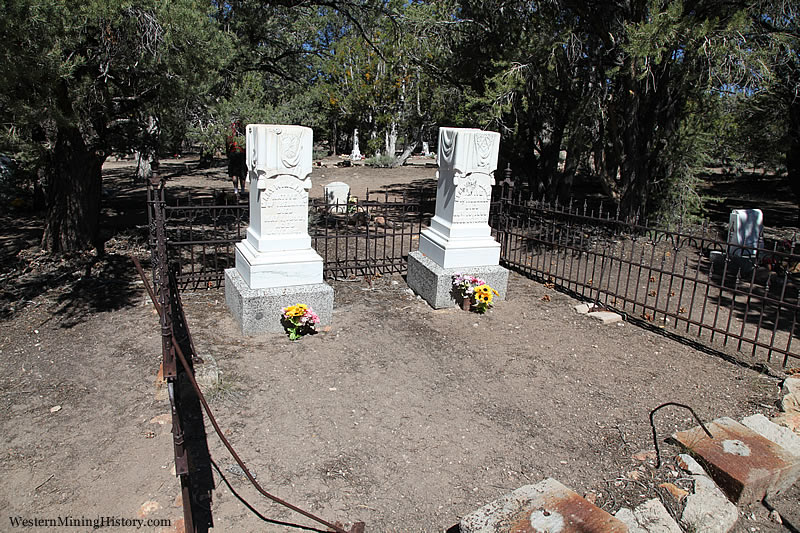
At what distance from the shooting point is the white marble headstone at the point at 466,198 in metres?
7.04

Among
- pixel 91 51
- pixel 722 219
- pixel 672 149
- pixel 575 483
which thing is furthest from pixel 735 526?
pixel 722 219

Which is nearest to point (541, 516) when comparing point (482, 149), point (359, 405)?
point (359, 405)

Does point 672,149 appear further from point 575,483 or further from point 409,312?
point 575,483

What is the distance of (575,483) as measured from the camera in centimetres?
373

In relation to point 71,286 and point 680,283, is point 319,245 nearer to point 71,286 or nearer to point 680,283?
point 71,286

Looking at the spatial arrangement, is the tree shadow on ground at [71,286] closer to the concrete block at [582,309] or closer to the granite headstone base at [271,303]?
the granite headstone base at [271,303]

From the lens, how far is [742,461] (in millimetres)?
3713

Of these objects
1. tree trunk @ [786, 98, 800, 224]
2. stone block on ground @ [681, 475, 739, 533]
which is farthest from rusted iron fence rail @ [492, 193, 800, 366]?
tree trunk @ [786, 98, 800, 224]

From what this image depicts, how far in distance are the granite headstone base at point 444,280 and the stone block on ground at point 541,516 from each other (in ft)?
12.8

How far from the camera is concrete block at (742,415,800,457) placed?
3984mm

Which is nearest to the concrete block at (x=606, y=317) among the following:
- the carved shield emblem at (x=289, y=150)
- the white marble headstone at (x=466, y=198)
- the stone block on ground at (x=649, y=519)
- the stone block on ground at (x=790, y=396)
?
the white marble headstone at (x=466, y=198)

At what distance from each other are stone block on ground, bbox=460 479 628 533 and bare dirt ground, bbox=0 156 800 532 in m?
0.37

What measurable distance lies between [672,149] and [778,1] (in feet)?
9.63

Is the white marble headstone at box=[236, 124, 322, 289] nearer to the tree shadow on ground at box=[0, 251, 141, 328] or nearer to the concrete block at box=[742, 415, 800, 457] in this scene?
the tree shadow on ground at box=[0, 251, 141, 328]
